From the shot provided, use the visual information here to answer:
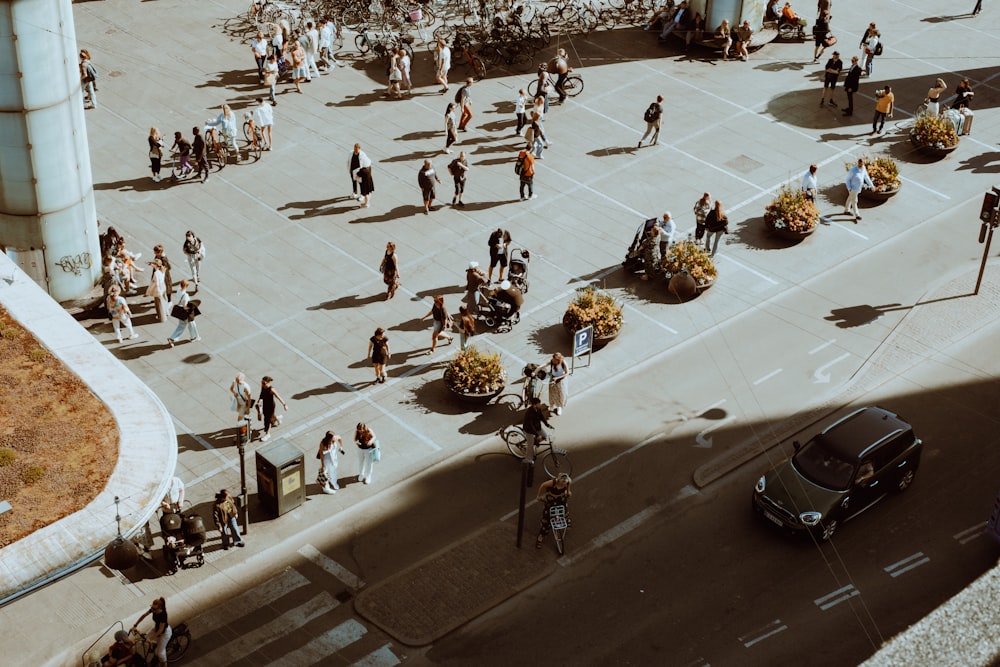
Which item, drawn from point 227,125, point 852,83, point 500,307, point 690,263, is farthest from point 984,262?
point 227,125

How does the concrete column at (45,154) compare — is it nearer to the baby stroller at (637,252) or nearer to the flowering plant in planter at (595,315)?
the flowering plant in planter at (595,315)

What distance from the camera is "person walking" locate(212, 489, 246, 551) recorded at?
2386cm

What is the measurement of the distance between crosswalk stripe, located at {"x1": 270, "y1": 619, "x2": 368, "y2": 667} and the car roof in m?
9.95

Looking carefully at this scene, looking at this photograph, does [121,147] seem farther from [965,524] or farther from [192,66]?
[965,524]

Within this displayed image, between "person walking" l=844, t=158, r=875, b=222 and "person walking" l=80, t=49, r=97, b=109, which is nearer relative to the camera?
"person walking" l=844, t=158, r=875, b=222

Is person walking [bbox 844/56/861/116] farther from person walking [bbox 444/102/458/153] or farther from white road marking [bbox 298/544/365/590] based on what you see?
white road marking [bbox 298/544/365/590]

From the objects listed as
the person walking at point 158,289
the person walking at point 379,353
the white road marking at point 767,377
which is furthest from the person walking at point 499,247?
the person walking at point 158,289

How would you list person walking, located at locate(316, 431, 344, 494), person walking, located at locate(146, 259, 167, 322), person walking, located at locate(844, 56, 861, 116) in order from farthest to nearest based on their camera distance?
person walking, located at locate(844, 56, 861, 116) → person walking, located at locate(146, 259, 167, 322) → person walking, located at locate(316, 431, 344, 494)

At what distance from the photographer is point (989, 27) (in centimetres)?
4934

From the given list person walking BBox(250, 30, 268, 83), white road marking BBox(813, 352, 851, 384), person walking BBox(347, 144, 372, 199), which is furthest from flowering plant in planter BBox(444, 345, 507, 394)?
person walking BBox(250, 30, 268, 83)

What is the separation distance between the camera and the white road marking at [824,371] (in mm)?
29672

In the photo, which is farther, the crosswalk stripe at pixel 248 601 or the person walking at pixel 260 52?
the person walking at pixel 260 52

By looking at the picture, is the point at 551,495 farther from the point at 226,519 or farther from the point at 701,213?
the point at 701,213

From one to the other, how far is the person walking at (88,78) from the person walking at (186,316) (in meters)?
12.9
